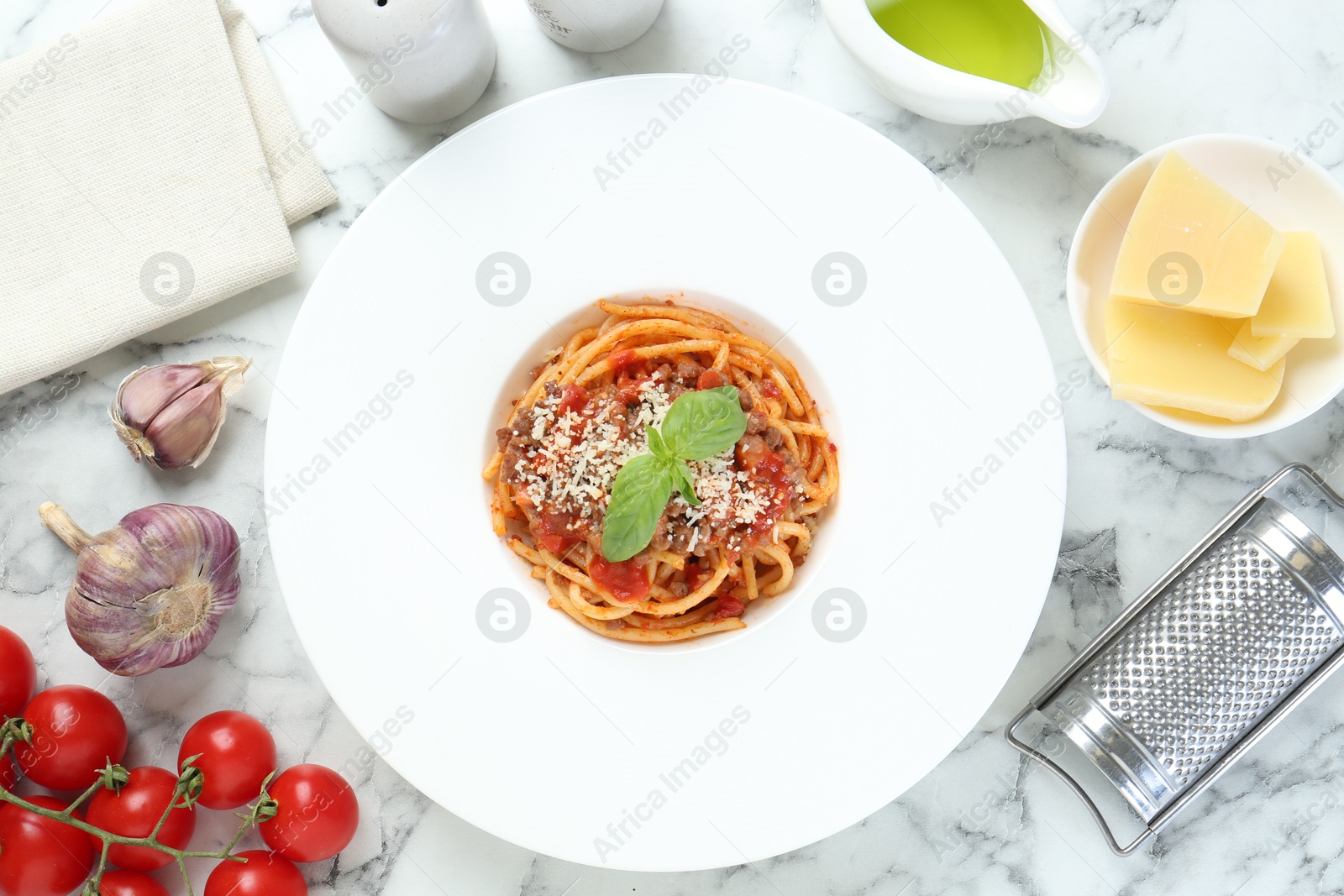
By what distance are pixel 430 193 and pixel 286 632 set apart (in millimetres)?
1735

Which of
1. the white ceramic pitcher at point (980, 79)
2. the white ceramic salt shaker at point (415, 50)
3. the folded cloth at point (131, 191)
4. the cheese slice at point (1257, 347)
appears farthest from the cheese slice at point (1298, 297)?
the folded cloth at point (131, 191)

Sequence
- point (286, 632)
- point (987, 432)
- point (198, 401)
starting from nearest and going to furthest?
point (987, 432) → point (198, 401) → point (286, 632)

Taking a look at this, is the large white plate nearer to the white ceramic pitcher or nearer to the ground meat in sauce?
the white ceramic pitcher

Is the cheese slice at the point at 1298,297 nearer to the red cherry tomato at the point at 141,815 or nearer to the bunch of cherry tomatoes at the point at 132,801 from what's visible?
the bunch of cherry tomatoes at the point at 132,801

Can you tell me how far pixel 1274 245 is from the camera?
3.03m

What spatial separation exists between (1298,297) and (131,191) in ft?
13.2

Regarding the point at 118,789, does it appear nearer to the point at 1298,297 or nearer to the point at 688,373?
the point at 688,373

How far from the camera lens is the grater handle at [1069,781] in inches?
126

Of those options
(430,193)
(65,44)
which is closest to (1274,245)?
(430,193)

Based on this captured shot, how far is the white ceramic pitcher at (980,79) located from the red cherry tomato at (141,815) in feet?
11.2

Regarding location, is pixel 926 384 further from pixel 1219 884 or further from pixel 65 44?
pixel 65 44

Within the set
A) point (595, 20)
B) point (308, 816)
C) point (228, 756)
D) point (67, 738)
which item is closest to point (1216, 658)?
point (595, 20)

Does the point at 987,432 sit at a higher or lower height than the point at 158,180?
lower

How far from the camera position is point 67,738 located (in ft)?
10.5
